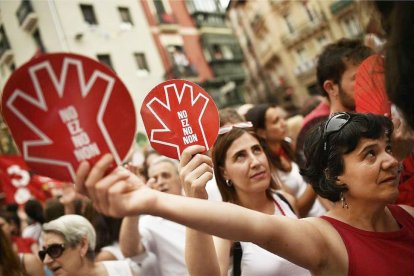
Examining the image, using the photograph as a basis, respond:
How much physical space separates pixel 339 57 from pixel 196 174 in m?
1.43

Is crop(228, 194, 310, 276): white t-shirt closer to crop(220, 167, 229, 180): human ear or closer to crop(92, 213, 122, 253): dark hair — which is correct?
crop(220, 167, 229, 180): human ear

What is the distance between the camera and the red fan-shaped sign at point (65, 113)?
877 millimetres

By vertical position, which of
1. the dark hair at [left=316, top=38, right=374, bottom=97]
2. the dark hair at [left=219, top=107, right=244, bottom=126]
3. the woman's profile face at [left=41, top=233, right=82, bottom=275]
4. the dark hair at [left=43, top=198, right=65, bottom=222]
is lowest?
the woman's profile face at [left=41, top=233, right=82, bottom=275]

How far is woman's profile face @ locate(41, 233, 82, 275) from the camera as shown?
2238mm

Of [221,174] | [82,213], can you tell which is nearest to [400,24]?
[221,174]

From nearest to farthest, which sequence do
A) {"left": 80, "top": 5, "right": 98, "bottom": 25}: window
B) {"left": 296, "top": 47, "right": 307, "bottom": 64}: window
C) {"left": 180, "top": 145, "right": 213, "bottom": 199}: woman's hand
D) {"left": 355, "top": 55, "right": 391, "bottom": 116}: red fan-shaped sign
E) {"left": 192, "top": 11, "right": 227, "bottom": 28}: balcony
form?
{"left": 180, "top": 145, "right": 213, "bottom": 199}: woman's hand → {"left": 355, "top": 55, "right": 391, "bottom": 116}: red fan-shaped sign → {"left": 80, "top": 5, "right": 98, "bottom": 25}: window → {"left": 296, "top": 47, "right": 307, "bottom": 64}: window → {"left": 192, "top": 11, "right": 227, "bottom": 28}: balcony

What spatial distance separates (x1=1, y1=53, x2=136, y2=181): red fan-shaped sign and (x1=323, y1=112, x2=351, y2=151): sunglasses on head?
2.82 ft

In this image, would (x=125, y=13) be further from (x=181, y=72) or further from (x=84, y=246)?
(x=181, y=72)

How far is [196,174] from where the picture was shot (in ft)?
3.81

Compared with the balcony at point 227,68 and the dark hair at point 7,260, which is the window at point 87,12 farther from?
the balcony at point 227,68

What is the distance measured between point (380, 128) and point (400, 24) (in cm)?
61

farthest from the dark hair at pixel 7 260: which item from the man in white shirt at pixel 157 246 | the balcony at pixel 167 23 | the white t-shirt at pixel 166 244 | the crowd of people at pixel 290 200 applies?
the balcony at pixel 167 23

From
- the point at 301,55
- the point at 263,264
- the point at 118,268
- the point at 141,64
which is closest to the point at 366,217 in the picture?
the point at 263,264

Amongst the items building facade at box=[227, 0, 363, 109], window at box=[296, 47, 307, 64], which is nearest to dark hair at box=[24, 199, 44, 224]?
building facade at box=[227, 0, 363, 109]
